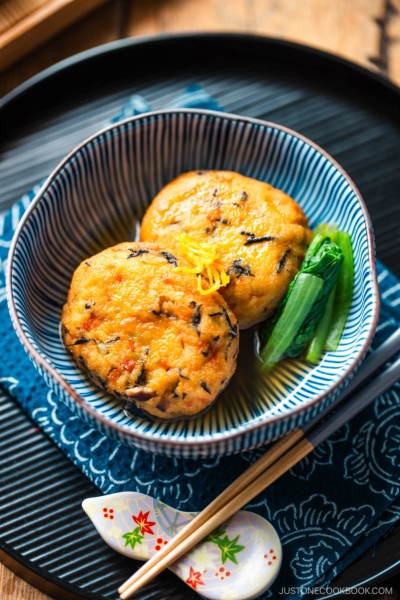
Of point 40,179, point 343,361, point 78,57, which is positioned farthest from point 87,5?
point 343,361

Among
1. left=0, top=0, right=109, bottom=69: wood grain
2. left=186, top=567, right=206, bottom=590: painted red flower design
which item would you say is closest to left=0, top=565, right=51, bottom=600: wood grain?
left=186, top=567, right=206, bottom=590: painted red flower design

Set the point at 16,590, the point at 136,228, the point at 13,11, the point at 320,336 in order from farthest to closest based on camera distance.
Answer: the point at 13,11 < the point at 136,228 < the point at 320,336 < the point at 16,590

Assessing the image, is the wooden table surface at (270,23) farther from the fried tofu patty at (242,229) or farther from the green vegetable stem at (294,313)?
the green vegetable stem at (294,313)

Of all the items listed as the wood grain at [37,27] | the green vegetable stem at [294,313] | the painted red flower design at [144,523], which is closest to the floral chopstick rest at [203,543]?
the painted red flower design at [144,523]

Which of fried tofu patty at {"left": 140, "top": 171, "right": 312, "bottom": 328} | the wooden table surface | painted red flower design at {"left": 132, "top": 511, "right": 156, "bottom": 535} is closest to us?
painted red flower design at {"left": 132, "top": 511, "right": 156, "bottom": 535}

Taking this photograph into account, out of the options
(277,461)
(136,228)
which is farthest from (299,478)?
(136,228)

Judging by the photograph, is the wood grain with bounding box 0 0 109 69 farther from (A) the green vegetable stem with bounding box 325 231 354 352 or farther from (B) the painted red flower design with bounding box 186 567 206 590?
(B) the painted red flower design with bounding box 186 567 206 590

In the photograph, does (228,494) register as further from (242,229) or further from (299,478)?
(242,229)
